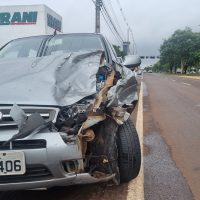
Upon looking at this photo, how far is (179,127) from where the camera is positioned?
8.58 meters

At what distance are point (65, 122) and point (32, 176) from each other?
523 mm

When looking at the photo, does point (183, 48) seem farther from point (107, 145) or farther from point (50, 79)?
point (107, 145)

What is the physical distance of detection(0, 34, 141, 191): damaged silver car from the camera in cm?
348

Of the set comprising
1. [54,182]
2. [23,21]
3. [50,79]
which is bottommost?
[54,182]

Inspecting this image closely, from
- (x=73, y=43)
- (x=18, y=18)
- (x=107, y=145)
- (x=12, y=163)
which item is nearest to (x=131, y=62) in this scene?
(x=73, y=43)

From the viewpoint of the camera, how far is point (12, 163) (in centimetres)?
345

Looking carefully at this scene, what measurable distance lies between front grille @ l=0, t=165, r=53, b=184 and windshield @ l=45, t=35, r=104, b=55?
2484 mm

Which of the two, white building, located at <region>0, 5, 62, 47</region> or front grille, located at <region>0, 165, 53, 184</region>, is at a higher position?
white building, located at <region>0, 5, 62, 47</region>

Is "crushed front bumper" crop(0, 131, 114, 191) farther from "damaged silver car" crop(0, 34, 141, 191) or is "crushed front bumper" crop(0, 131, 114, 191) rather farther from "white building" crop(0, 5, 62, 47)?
"white building" crop(0, 5, 62, 47)

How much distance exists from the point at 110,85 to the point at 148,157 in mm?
1939

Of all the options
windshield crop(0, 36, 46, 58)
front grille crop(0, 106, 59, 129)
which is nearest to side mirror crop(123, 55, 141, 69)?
windshield crop(0, 36, 46, 58)

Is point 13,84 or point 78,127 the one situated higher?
point 13,84

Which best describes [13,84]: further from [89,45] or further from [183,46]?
[183,46]

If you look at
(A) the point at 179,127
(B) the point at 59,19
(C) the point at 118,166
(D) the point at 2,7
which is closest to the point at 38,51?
(C) the point at 118,166
